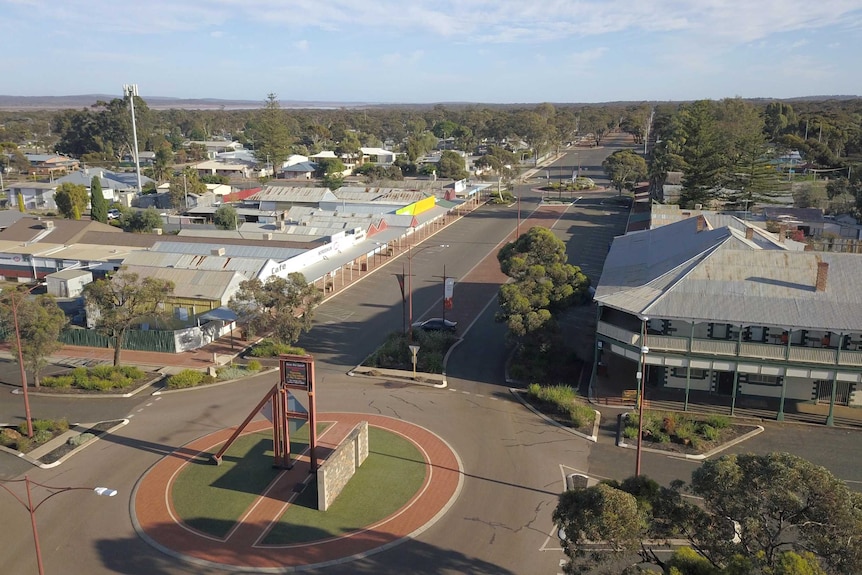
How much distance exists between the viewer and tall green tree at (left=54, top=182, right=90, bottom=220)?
230 ft

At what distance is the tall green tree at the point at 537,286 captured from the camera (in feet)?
102

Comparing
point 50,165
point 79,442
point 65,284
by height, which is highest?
point 50,165

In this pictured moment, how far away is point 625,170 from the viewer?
89.6m

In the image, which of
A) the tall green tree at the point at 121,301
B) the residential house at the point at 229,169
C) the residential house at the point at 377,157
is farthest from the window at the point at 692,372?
the residential house at the point at 377,157

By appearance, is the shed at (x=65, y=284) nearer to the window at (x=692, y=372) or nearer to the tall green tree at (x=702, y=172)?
the window at (x=692, y=372)

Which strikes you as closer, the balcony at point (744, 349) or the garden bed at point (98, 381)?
the balcony at point (744, 349)

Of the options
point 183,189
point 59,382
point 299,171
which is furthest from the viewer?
point 299,171

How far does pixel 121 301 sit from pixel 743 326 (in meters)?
28.0

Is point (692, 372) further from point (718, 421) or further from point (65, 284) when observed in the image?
point (65, 284)

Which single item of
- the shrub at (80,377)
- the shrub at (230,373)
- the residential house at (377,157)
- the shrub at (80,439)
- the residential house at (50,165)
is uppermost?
the residential house at (377,157)

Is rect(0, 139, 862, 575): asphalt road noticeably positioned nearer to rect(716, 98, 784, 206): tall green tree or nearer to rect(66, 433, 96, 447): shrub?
rect(66, 433, 96, 447): shrub

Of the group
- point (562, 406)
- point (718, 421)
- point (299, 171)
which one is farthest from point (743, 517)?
point (299, 171)

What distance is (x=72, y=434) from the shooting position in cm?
2667

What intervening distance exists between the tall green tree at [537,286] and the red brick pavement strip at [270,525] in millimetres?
8201
